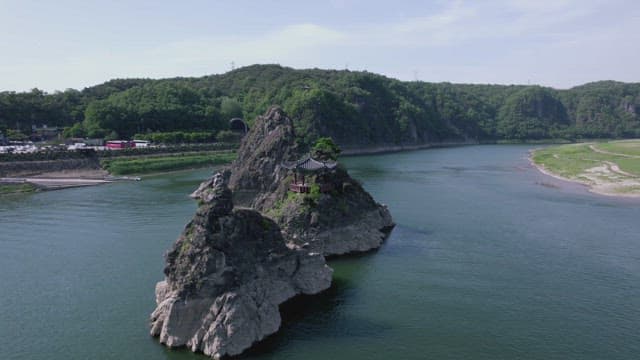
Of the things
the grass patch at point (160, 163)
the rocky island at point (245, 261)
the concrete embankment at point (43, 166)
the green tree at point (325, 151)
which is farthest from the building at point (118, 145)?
the rocky island at point (245, 261)

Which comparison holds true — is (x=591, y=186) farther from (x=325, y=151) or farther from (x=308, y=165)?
(x=308, y=165)

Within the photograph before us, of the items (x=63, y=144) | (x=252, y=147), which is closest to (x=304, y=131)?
(x=63, y=144)

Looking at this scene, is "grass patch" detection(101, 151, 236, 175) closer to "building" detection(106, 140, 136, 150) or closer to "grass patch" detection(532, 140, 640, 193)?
"building" detection(106, 140, 136, 150)

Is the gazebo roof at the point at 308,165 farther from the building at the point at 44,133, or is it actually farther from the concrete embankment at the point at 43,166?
the building at the point at 44,133

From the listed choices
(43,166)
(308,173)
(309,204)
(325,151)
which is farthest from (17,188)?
(309,204)

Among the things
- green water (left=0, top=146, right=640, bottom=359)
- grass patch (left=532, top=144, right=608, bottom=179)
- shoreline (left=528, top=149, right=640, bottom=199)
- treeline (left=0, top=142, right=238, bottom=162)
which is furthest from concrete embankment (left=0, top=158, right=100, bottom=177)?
grass patch (left=532, top=144, right=608, bottom=179)
